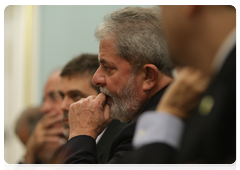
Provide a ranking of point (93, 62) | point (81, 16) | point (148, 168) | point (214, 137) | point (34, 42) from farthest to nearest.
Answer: point (34, 42)
point (81, 16)
point (93, 62)
point (148, 168)
point (214, 137)

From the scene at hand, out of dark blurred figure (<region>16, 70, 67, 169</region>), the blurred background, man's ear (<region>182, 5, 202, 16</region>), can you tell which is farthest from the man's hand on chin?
the blurred background

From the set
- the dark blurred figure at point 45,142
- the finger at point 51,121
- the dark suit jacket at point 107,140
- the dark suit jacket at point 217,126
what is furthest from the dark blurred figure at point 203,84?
the finger at point 51,121

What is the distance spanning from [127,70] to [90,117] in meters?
0.30

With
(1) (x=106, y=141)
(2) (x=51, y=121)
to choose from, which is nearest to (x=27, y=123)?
(2) (x=51, y=121)

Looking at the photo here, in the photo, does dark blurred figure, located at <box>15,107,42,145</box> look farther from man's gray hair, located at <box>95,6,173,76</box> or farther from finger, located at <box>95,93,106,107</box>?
man's gray hair, located at <box>95,6,173,76</box>

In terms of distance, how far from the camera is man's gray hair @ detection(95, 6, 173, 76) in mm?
1492

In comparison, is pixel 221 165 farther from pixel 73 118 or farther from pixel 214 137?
pixel 73 118

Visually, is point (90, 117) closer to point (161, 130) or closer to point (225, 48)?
point (161, 130)

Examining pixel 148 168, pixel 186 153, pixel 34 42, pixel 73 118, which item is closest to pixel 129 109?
pixel 73 118

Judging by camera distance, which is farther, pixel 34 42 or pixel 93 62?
pixel 34 42

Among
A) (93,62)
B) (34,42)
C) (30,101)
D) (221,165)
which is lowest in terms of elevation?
(30,101)

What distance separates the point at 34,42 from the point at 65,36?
0.70 meters

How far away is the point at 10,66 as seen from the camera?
4.77 metres

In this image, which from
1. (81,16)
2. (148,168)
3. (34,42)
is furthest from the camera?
(34,42)
